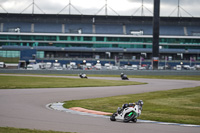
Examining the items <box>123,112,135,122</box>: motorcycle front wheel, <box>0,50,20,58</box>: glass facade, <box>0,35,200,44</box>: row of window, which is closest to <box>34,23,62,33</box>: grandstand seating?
<box>0,35,200,44</box>: row of window

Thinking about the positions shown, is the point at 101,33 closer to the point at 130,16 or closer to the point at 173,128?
the point at 130,16

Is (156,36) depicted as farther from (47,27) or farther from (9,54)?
(47,27)

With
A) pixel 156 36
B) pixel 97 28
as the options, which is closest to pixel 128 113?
pixel 156 36

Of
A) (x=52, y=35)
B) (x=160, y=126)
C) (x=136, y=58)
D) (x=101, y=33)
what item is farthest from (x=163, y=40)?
(x=160, y=126)

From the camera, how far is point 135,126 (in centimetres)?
1466

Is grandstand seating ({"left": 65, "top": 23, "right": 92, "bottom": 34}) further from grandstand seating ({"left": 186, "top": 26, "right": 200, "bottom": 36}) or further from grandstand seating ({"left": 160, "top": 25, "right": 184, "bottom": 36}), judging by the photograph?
grandstand seating ({"left": 186, "top": 26, "right": 200, "bottom": 36})

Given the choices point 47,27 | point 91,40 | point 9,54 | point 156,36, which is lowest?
point 9,54

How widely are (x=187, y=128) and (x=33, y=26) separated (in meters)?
110

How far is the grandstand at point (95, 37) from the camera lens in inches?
4542

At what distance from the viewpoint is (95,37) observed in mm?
116688

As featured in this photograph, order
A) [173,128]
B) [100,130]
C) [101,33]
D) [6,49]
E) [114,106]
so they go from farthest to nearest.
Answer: [101,33] < [6,49] < [114,106] < [173,128] < [100,130]

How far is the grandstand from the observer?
11538 cm

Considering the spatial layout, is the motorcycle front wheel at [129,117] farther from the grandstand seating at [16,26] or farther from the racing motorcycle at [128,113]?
the grandstand seating at [16,26]

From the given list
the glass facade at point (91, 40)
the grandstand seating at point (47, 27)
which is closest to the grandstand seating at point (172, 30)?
the glass facade at point (91, 40)
